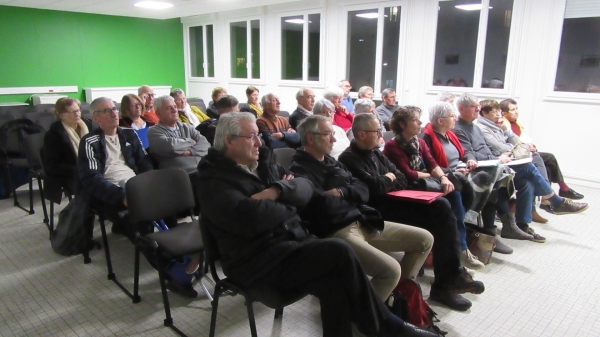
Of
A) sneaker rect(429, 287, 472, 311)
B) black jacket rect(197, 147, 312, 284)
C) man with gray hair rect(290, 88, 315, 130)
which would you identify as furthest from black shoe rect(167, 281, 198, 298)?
man with gray hair rect(290, 88, 315, 130)

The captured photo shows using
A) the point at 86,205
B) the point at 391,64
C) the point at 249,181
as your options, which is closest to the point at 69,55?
the point at 391,64

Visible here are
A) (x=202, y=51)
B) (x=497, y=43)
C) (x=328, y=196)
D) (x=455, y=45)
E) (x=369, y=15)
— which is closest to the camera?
(x=328, y=196)

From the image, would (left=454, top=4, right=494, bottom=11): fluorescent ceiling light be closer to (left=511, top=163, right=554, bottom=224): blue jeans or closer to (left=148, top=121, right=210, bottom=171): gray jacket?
(left=511, top=163, right=554, bottom=224): blue jeans

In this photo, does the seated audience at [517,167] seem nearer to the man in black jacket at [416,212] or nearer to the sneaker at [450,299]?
the man in black jacket at [416,212]

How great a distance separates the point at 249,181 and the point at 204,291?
1.10 meters

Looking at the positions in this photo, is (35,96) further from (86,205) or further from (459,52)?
(459,52)

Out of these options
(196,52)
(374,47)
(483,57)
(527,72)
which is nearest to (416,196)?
(527,72)

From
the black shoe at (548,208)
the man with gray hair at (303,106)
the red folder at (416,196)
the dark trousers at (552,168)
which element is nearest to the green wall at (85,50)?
the man with gray hair at (303,106)

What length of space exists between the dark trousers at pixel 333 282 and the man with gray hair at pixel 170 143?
1.73m

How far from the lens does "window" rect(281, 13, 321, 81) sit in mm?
7867

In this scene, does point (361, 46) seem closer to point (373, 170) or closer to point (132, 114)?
point (132, 114)

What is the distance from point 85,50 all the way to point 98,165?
738 centimetres

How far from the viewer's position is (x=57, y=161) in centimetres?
321

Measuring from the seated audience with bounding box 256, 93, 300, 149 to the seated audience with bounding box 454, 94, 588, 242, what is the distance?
1.45 meters
